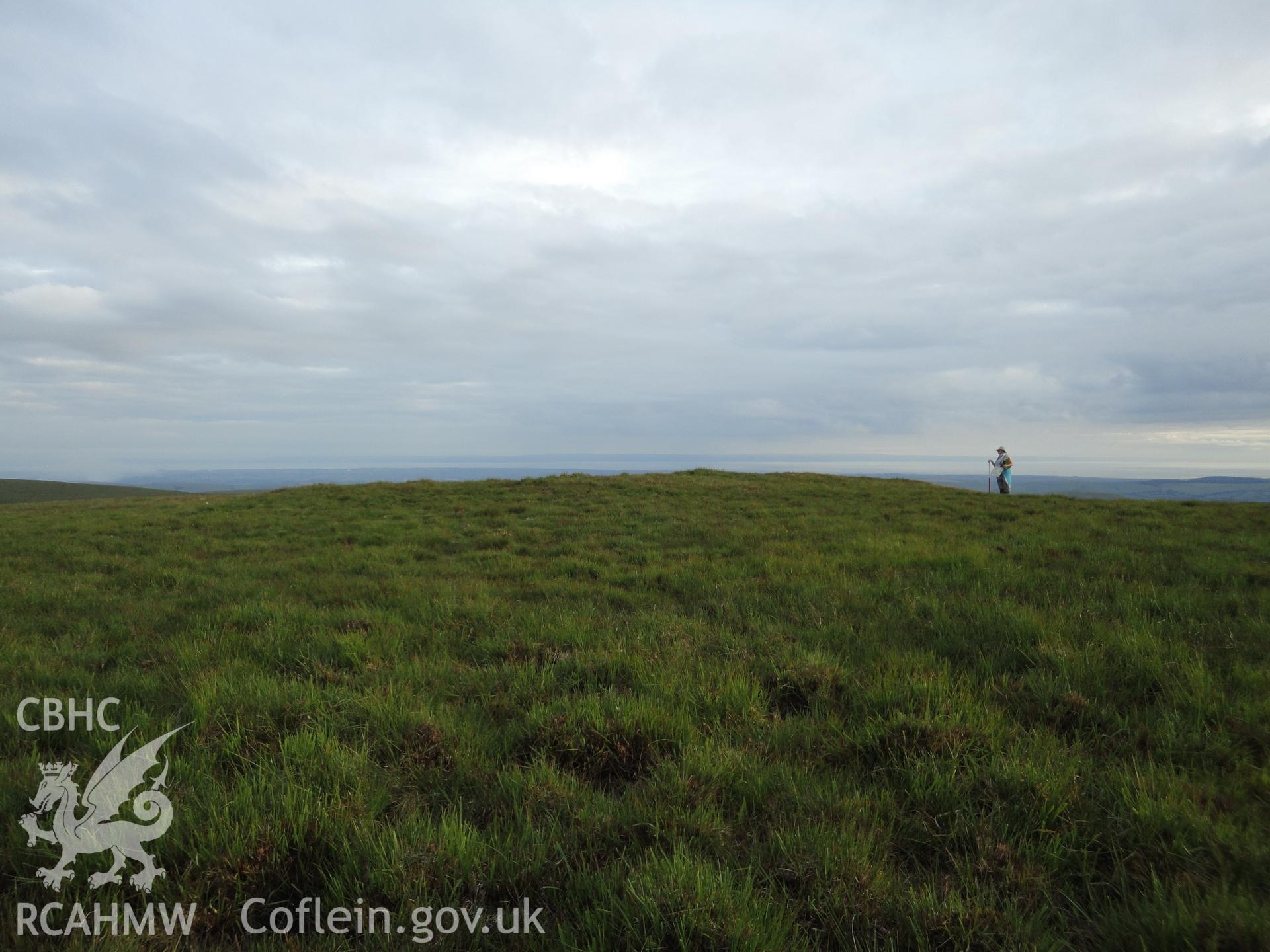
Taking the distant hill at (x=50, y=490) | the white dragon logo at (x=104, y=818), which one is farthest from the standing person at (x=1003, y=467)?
the distant hill at (x=50, y=490)

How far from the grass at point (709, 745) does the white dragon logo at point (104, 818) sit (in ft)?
0.29

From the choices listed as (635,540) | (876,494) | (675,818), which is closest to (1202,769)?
(675,818)

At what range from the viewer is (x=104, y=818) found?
3215 millimetres

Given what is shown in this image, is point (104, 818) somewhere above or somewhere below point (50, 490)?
above

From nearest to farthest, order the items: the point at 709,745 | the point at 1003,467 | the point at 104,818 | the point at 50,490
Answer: the point at 104,818
the point at 709,745
the point at 1003,467
the point at 50,490

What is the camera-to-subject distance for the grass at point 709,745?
275 cm

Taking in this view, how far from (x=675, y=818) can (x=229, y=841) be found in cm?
240

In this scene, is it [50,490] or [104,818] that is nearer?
[104,818]

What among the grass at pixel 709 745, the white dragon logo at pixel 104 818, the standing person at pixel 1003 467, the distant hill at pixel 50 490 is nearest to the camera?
the grass at pixel 709 745

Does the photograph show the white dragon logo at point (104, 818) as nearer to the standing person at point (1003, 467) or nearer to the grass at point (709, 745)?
the grass at point (709, 745)

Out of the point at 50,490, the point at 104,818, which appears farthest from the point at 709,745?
the point at 50,490

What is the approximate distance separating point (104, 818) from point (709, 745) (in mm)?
3647

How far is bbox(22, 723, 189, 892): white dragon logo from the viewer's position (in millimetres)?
2867

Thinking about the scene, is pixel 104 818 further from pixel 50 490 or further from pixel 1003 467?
pixel 50 490
